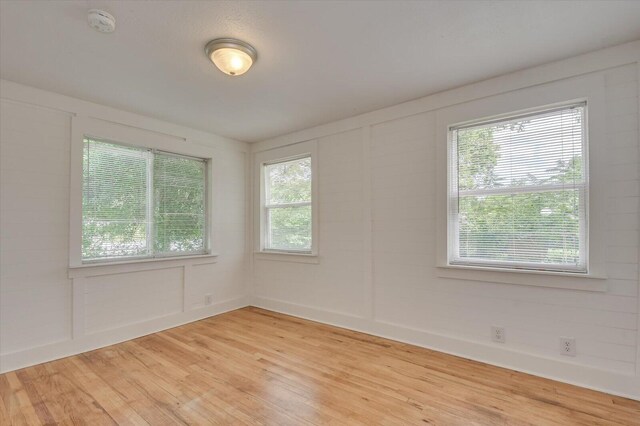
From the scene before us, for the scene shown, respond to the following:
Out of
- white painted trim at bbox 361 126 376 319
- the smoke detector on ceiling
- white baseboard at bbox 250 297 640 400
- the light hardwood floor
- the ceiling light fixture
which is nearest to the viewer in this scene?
the smoke detector on ceiling

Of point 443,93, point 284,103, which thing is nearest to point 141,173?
point 284,103

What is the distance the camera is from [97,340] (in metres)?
3.17

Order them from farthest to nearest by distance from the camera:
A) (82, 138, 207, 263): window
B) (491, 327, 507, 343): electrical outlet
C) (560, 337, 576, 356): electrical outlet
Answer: (82, 138, 207, 263): window
(491, 327, 507, 343): electrical outlet
(560, 337, 576, 356): electrical outlet

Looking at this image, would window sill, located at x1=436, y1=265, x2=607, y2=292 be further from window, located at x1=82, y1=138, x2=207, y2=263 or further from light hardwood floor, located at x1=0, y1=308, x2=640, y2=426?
window, located at x1=82, y1=138, x2=207, y2=263

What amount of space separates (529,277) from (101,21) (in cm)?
357

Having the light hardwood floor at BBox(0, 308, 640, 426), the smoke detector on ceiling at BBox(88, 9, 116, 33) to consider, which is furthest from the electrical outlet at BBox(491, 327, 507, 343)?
the smoke detector on ceiling at BBox(88, 9, 116, 33)

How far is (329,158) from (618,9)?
2727mm

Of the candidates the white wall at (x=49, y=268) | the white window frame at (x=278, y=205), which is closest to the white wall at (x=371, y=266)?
the white wall at (x=49, y=268)

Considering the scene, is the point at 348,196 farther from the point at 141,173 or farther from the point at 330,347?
the point at 141,173

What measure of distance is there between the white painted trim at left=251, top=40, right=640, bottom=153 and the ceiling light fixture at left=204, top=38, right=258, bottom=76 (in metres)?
1.65

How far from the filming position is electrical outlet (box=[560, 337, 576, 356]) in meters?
2.40

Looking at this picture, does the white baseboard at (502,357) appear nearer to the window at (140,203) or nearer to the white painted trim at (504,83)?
the window at (140,203)

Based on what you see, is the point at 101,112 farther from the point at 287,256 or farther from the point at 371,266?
the point at 371,266

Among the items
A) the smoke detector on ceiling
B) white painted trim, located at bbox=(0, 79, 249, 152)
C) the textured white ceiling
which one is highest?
the textured white ceiling
